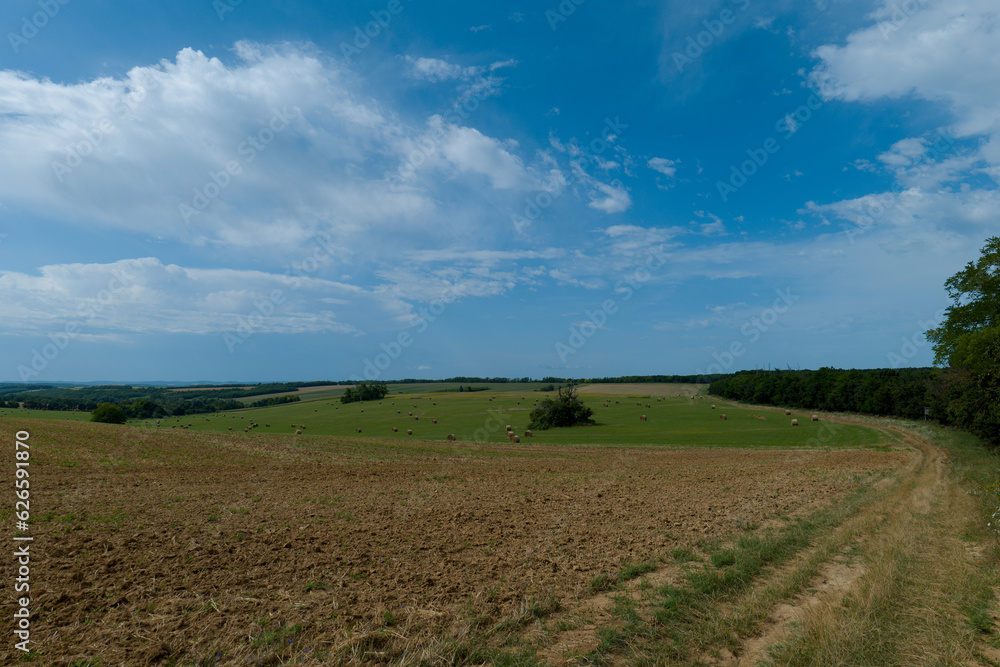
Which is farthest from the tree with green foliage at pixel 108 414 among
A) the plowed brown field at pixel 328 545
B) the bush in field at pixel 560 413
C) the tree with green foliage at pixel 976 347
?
the tree with green foliage at pixel 976 347

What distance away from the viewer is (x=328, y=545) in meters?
12.1

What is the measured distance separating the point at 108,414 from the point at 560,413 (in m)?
77.7

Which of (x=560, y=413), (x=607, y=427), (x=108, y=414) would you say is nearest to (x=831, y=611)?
(x=607, y=427)

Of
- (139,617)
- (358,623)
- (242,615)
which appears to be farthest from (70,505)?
(358,623)

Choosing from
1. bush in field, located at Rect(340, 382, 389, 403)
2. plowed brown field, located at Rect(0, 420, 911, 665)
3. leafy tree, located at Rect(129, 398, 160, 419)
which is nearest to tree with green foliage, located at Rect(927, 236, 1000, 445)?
plowed brown field, located at Rect(0, 420, 911, 665)

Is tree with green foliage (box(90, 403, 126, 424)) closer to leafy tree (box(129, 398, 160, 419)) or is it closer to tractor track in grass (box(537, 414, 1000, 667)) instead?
leafy tree (box(129, 398, 160, 419))

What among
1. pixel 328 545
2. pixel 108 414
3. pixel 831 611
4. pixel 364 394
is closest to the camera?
pixel 831 611

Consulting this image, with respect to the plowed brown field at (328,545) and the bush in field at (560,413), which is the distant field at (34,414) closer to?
the plowed brown field at (328,545)

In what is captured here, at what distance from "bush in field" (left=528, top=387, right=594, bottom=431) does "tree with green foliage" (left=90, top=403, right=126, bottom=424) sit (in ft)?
235

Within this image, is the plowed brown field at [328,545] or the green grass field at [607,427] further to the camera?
the green grass field at [607,427]

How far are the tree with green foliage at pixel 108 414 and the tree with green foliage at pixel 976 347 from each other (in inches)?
4261

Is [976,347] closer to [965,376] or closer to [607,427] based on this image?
[965,376]

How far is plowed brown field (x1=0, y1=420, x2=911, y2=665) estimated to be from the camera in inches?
297

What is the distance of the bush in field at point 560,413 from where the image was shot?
68.2 meters
